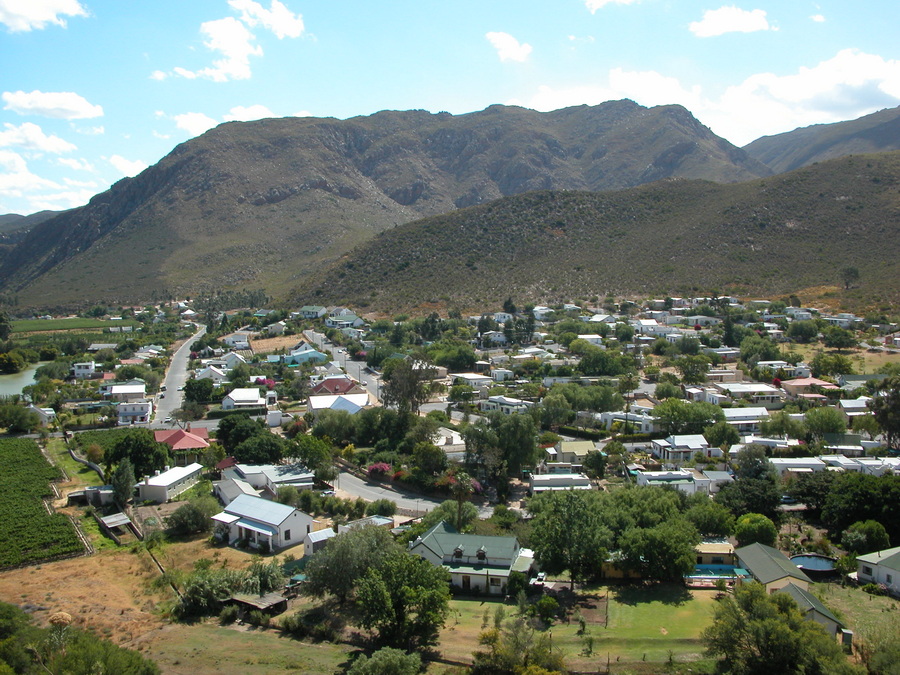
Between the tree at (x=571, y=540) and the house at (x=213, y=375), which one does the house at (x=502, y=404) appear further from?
the house at (x=213, y=375)

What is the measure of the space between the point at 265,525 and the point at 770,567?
1769cm

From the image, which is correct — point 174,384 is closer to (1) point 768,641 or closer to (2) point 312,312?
(2) point 312,312

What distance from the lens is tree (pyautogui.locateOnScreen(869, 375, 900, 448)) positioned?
34562 millimetres

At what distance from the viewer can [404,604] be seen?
65.7ft

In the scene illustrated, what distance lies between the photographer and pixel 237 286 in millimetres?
118125

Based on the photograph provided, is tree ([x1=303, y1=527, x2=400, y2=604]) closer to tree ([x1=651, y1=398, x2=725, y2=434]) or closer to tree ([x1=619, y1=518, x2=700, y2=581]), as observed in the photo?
tree ([x1=619, y1=518, x2=700, y2=581])

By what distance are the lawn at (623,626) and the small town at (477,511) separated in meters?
0.08

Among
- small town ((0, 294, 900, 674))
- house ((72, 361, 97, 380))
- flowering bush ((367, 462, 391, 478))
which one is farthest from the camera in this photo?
house ((72, 361, 97, 380))

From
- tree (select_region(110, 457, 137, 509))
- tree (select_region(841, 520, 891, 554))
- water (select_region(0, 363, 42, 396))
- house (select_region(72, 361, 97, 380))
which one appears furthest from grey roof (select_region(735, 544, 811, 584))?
house (select_region(72, 361, 97, 380))

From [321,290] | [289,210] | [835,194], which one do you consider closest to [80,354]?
[321,290]

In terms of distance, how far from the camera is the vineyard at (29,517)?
26.3 m

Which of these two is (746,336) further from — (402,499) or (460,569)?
(460,569)

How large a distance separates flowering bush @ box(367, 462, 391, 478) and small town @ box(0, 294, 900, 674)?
108 mm

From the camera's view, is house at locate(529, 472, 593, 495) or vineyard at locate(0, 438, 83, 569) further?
house at locate(529, 472, 593, 495)
